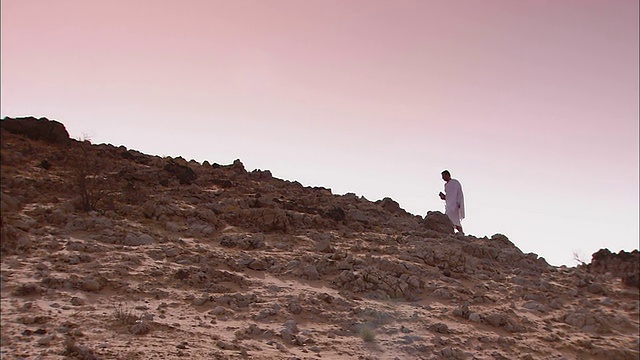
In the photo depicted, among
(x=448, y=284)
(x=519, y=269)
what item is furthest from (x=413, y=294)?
(x=519, y=269)

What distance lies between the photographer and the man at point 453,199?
33.1 feet

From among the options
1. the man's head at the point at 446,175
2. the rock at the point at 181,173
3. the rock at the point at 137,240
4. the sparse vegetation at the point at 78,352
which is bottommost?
the sparse vegetation at the point at 78,352

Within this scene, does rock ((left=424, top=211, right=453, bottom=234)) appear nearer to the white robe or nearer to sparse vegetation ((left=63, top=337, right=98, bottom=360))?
the white robe

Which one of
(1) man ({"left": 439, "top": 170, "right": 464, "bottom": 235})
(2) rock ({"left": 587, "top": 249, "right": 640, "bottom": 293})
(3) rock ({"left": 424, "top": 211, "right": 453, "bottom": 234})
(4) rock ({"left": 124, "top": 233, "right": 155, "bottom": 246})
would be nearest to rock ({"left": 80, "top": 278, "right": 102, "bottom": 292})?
(4) rock ({"left": 124, "top": 233, "right": 155, "bottom": 246})

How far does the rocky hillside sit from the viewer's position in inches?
172

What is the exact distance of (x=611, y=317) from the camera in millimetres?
5488

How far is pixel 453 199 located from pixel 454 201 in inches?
1.8

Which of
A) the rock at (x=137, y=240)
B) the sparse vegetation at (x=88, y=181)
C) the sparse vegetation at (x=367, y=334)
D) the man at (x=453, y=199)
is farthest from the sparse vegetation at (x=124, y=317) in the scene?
the man at (x=453, y=199)

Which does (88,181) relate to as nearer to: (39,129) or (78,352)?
(39,129)

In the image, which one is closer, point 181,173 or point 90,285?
point 90,285

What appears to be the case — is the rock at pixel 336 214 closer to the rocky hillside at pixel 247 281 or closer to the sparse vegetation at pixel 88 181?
the rocky hillside at pixel 247 281

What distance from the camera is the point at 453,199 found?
10.1 metres

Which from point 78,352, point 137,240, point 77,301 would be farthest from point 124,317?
point 137,240

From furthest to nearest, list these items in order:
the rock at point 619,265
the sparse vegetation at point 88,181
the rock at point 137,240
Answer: the sparse vegetation at point 88,181 → the rock at point 619,265 → the rock at point 137,240
